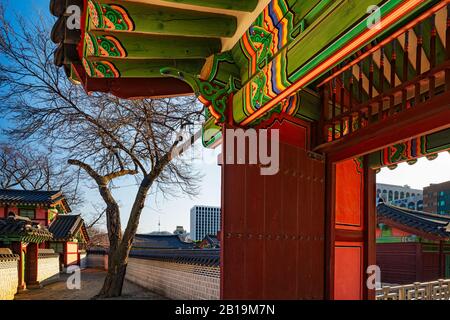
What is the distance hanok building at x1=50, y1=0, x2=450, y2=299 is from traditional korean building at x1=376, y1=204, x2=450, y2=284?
35.5ft

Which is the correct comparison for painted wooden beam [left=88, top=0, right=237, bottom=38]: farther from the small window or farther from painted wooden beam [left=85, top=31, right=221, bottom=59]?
the small window

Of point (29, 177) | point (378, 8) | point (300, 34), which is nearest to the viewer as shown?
point (378, 8)

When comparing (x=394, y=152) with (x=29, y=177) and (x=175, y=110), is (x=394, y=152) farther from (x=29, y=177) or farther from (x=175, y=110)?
(x=29, y=177)

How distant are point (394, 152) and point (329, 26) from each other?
9.87 feet

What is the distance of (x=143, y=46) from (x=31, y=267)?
15.5 m

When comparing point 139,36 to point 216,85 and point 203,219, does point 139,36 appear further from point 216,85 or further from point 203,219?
point 203,219

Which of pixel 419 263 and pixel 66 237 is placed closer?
pixel 419 263

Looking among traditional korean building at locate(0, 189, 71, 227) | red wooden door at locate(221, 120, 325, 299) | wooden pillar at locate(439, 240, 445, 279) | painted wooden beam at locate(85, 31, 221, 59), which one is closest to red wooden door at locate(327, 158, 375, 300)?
red wooden door at locate(221, 120, 325, 299)

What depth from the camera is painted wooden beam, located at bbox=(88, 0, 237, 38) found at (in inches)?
99.2

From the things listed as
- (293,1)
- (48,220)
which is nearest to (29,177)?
(48,220)

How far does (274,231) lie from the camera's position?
2.87 meters

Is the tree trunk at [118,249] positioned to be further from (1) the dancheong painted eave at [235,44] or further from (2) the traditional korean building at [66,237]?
(2) the traditional korean building at [66,237]

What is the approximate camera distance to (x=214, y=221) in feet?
255

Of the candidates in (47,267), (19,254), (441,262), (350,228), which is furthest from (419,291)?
(47,267)
